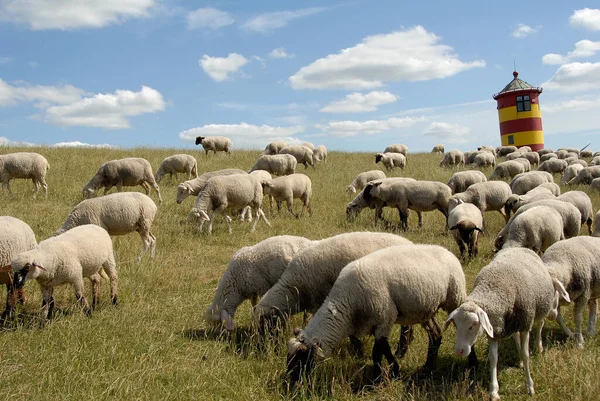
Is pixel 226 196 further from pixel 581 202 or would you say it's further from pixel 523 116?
pixel 523 116

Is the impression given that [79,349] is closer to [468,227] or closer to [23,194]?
[468,227]

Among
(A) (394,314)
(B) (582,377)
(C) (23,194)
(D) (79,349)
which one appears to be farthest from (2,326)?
(C) (23,194)

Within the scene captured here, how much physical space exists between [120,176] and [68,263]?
9.96 metres

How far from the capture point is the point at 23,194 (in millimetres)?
15875

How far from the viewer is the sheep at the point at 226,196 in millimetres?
13031

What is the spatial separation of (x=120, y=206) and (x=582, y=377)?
27.6 ft

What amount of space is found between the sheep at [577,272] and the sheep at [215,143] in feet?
71.0

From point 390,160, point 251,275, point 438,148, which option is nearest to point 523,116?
point 438,148

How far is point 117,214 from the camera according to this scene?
388 inches

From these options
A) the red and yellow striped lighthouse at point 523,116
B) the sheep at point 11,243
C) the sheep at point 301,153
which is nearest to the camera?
the sheep at point 11,243

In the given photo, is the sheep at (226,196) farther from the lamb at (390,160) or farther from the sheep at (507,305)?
the lamb at (390,160)

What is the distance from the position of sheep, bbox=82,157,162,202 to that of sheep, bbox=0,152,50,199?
1.51 meters

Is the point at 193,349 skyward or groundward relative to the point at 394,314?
groundward

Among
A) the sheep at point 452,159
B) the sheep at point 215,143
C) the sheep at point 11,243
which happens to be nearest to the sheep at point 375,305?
the sheep at point 11,243
